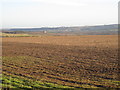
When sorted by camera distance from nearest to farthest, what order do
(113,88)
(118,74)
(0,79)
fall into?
(113,88), (0,79), (118,74)

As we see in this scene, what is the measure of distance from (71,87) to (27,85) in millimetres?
2180

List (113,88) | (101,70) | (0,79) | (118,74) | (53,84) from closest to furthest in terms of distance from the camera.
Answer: (113,88) → (53,84) → (0,79) → (118,74) → (101,70)

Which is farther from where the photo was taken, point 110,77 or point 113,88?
point 110,77

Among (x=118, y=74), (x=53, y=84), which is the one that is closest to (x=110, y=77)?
(x=118, y=74)

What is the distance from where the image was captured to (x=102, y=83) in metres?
8.59

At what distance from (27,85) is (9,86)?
2.81ft

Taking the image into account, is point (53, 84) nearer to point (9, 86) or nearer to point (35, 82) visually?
point (35, 82)

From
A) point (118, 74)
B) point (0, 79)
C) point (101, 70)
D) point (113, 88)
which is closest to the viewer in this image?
point (113, 88)

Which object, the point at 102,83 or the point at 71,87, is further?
the point at 102,83

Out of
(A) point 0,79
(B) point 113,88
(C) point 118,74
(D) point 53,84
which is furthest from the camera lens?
(C) point 118,74

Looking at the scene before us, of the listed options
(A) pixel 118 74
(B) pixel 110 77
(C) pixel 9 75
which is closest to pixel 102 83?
(B) pixel 110 77

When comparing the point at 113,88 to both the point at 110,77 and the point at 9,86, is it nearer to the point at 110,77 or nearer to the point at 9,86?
the point at 110,77

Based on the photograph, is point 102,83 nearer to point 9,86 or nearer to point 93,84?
point 93,84

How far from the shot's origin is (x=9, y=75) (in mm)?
10297
